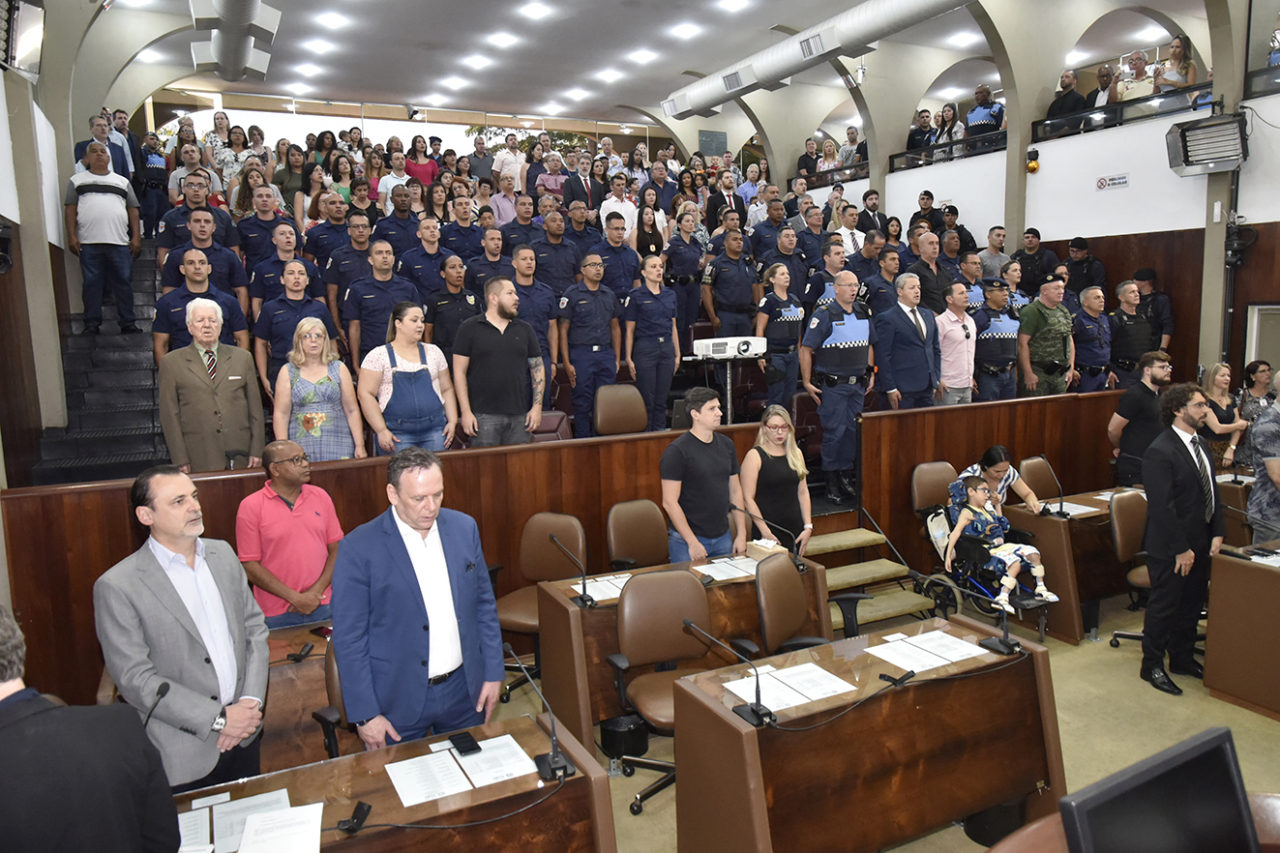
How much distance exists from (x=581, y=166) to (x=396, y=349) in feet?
20.3

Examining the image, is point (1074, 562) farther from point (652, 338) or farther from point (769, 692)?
point (769, 692)

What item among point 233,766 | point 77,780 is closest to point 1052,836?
point 77,780

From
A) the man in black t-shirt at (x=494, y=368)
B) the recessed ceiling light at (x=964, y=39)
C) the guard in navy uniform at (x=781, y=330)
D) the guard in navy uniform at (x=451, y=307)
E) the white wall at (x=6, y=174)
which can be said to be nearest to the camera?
the man in black t-shirt at (x=494, y=368)

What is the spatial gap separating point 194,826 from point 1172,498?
4.43m

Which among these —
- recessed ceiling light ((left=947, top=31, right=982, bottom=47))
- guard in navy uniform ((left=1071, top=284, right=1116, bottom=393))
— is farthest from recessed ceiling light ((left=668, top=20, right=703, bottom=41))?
guard in navy uniform ((left=1071, top=284, right=1116, bottom=393))

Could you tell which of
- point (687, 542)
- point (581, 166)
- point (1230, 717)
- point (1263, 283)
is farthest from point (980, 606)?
point (581, 166)

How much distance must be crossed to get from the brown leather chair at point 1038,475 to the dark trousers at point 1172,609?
1557 millimetres

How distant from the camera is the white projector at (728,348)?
5.69 meters

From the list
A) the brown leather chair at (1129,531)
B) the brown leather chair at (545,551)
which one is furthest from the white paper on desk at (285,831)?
the brown leather chair at (1129,531)

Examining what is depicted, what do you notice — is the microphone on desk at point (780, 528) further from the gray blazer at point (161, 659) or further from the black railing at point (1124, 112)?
the black railing at point (1124, 112)

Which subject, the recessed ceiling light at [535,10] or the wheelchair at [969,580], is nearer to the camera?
the wheelchair at [969,580]

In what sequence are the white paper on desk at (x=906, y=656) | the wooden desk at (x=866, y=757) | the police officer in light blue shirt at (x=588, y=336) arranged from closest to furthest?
1. the wooden desk at (x=866, y=757)
2. the white paper on desk at (x=906, y=656)
3. the police officer in light blue shirt at (x=588, y=336)

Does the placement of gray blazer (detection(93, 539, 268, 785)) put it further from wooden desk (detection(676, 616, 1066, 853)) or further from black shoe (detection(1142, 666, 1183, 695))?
black shoe (detection(1142, 666, 1183, 695))

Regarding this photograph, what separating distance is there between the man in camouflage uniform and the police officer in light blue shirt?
378 cm
